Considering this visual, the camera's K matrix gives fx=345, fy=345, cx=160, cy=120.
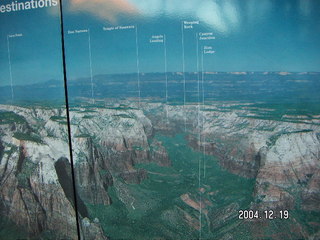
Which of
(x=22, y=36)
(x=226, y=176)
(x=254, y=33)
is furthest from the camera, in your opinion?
(x=22, y=36)

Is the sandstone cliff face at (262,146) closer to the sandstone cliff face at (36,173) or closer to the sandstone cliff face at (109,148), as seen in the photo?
the sandstone cliff face at (109,148)

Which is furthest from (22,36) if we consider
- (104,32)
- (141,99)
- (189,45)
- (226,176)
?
(226,176)

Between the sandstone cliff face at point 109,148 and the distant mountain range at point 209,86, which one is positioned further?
the sandstone cliff face at point 109,148

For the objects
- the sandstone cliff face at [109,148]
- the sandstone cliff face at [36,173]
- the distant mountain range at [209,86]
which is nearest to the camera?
the distant mountain range at [209,86]

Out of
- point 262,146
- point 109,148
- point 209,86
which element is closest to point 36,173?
point 109,148

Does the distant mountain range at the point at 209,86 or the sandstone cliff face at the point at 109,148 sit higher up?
the distant mountain range at the point at 209,86

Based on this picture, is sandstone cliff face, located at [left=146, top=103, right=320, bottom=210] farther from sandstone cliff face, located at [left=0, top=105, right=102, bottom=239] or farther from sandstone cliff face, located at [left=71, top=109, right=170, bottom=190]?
sandstone cliff face, located at [left=0, top=105, right=102, bottom=239]

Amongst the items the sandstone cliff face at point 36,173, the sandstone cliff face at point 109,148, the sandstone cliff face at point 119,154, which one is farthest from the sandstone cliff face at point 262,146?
the sandstone cliff face at point 36,173

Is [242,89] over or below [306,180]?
over

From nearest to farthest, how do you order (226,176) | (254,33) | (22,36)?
(254,33) < (226,176) < (22,36)

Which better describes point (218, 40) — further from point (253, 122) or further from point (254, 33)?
point (253, 122)

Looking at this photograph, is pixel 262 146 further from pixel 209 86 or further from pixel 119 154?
pixel 119 154
